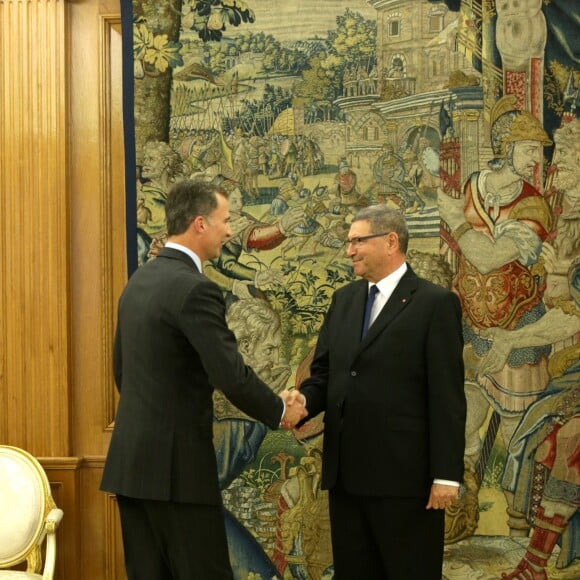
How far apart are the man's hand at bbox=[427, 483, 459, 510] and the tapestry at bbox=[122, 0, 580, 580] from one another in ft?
4.52

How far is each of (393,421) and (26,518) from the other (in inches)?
88.6

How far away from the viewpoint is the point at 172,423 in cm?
337

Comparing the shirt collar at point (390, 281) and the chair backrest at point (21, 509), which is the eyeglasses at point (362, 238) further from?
the chair backrest at point (21, 509)

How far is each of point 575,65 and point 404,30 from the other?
99 cm

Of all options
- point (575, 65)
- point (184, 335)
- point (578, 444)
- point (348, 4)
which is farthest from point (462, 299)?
point (184, 335)

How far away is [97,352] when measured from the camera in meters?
5.32

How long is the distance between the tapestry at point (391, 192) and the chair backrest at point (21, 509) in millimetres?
1040

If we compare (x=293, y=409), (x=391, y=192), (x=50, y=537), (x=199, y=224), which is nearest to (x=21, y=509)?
(x=50, y=537)

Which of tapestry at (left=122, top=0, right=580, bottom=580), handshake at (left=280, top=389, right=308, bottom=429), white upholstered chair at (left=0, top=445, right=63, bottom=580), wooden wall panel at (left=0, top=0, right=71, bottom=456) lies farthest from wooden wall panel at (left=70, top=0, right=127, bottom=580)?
handshake at (left=280, top=389, right=308, bottom=429)

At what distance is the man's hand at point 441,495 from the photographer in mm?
3654

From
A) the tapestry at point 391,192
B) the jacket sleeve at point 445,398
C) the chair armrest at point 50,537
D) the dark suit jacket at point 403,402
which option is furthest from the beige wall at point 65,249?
the jacket sleeve at point 445,398

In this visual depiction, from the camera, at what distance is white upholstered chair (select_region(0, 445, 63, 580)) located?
4738 mm

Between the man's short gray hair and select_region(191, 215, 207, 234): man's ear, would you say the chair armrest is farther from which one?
the man's short gray hair

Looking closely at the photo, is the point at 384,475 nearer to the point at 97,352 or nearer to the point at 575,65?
the point at 97,352
